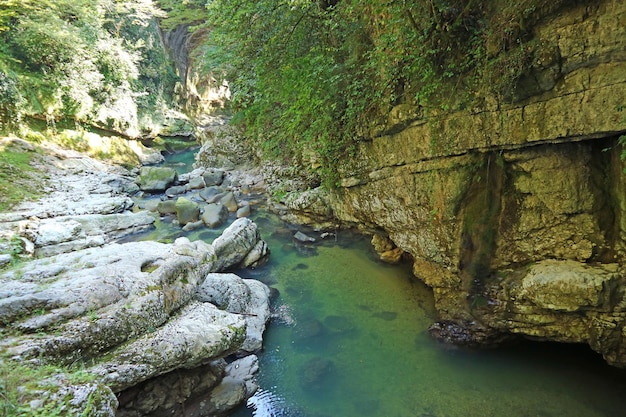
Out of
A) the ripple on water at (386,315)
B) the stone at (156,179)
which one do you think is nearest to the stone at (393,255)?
the ripple on water at (386,315)

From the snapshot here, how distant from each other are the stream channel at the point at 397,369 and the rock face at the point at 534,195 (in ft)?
1.83

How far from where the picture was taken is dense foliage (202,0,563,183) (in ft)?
13.7

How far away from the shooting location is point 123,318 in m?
4.29

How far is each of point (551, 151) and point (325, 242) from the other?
6266 millimetres

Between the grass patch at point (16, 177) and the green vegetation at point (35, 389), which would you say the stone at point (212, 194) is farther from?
the green vegetation at point (35, 389)

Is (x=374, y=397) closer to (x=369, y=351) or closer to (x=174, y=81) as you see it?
(x=369, y=351)

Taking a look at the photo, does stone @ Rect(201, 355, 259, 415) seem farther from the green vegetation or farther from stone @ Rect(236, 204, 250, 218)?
stone @ Rect(236, 204, 250, 218)

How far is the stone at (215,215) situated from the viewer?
446 inches

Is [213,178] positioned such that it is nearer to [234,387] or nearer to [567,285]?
[234,387]

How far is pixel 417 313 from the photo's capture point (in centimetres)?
669

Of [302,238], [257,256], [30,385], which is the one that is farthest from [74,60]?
[30,385]

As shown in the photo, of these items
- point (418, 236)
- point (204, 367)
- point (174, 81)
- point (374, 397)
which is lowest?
point (374, 397)

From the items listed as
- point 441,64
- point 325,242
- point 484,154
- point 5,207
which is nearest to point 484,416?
point 484,154

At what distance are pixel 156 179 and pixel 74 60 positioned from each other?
8.02 m
